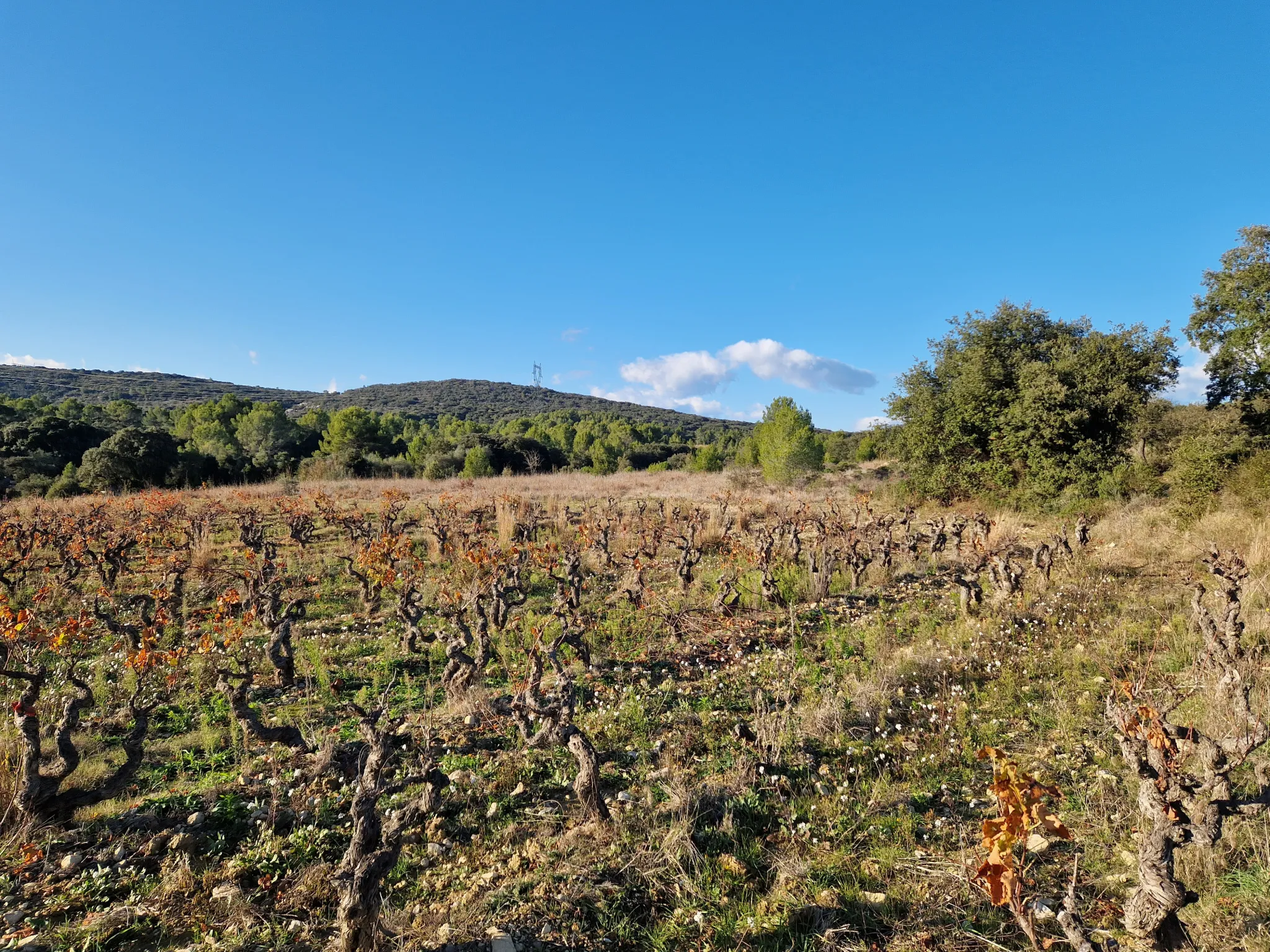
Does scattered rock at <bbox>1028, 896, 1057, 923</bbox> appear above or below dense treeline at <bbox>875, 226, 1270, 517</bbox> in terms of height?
below

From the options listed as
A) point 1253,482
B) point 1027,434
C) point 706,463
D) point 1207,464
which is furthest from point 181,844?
point 706,463

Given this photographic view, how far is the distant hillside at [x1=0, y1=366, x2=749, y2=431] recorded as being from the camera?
78.0 m

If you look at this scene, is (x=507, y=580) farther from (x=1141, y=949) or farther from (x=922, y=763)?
(x=1141, y=949)

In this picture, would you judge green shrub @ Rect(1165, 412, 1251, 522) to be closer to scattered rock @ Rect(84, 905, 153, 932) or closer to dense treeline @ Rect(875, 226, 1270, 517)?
dense treeline @ Rect(875, 226, 1270, 517)

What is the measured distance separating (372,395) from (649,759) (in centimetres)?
11516

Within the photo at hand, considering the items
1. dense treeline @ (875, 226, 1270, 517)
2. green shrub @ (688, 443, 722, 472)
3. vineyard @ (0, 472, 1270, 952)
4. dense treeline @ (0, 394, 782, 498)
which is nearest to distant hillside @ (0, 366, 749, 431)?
dense treeline @ (0, 394, 782, 498)

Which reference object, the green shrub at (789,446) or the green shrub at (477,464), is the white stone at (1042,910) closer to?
the green shrub at (789,446)

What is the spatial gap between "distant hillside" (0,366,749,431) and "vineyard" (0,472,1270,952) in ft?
269

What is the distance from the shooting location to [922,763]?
4.08 meters

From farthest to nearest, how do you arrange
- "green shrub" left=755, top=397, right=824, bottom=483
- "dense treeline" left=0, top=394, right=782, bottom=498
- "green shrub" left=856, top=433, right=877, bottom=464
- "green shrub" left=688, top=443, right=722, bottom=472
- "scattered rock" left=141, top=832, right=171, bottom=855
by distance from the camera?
"green shrub" left=856, top=433, right=877, bottom=464 → "green shrub" left=688, top=443, right=722, bottom=472 → "green shrub" left=755, top=397, right=824, bottom=483 → "dense treeline" left=0, top=394, right=782, bottom=498 → "scattered rock" left=141, top=832, right=171, bottom=855

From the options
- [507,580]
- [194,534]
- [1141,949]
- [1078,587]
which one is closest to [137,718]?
[507,580]

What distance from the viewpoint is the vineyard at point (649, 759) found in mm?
2639

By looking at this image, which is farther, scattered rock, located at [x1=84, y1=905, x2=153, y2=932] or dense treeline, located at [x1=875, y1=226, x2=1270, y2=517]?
dense treeline, located at [x1=875, y1=226, x2=1270, y2=517]

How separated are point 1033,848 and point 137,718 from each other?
6263mm
